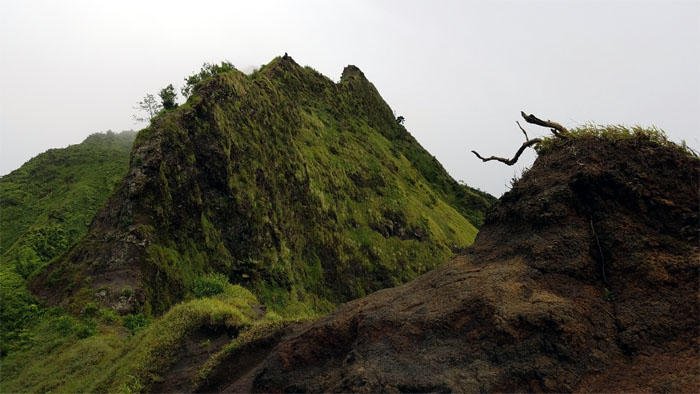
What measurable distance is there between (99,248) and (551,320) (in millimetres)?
16388

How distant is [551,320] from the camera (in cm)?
429

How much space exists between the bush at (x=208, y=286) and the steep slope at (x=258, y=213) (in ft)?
1.31

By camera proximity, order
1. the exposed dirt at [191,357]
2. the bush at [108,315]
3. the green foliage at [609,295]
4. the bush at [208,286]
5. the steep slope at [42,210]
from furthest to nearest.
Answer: the bush at [208,286]
the steep slope at [42,210]
the bush at [108,315]
the exposed dirt at [191,357]
the green foliage at [609,295]

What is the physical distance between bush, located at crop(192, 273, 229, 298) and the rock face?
37.1ft

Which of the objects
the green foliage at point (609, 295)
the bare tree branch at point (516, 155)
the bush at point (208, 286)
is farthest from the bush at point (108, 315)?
the green foliage at point (609, 295)

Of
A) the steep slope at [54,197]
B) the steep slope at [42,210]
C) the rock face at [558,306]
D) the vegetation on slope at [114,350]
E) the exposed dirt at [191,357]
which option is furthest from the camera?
the steep slope at [54,197]

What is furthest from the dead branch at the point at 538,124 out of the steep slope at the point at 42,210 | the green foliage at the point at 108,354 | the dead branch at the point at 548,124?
the steep slope at the point at 42,210

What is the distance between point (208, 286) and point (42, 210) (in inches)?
762

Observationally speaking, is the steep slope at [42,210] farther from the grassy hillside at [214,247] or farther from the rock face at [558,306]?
the rock face at [558,306]

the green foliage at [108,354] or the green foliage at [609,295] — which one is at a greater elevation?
the green foliage at [609,295]

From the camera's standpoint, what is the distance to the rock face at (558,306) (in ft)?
12.9

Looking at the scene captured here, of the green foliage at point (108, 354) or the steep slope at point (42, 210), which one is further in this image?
the steep slope at point (42, 210)

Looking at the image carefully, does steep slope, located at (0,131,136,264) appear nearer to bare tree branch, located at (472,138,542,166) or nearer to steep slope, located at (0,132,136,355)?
steep slope, located at (0,132,136,355)

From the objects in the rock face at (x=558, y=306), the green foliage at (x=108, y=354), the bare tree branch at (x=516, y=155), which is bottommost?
the green foliage at (x=108, y=354)
